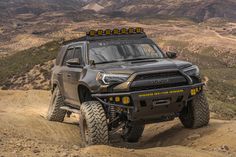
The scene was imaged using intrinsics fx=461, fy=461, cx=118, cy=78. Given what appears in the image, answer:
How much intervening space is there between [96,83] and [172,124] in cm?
307

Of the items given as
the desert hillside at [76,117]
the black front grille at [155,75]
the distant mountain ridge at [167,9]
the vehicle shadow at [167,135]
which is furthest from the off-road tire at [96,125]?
the distant mountain ridge at [167,9]

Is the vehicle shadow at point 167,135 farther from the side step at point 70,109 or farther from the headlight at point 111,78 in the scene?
the headlight at point 111,78

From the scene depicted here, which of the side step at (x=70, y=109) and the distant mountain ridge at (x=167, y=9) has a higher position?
the side step at (x=70, y=109)

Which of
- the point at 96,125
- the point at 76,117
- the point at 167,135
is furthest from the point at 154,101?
the point at 76,117

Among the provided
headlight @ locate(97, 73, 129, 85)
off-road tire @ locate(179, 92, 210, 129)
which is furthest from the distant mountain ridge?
headlight @ locate(97, 73, 129, 85)

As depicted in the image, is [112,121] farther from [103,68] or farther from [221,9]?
[221,9]

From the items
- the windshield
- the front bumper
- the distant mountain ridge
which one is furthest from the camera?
the distant mountain ridge

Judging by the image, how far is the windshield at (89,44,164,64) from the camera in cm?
898

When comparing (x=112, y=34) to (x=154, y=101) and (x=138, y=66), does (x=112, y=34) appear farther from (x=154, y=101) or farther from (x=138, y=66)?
(x=154, y=101)

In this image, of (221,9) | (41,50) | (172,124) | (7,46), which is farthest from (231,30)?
(172,124)

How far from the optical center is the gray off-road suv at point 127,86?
7.80m

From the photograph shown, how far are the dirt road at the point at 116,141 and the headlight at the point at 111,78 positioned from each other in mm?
1179

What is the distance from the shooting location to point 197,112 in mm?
8953

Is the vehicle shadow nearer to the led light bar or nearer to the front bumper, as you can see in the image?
the front bumper
